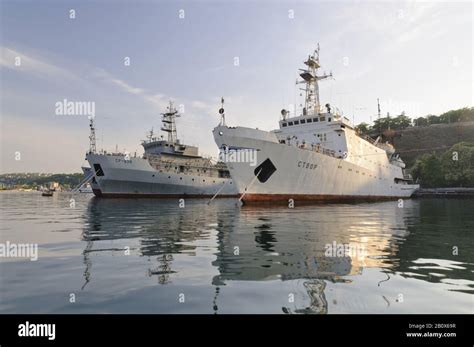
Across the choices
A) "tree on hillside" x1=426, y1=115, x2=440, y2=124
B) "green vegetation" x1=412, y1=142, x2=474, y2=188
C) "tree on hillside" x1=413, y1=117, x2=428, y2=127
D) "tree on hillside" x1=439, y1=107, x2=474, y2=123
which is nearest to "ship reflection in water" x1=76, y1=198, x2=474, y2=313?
"green vegetation" x1=412, y1=142, x2=474, y2=188

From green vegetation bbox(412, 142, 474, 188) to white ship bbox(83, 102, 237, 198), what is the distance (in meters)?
52.2

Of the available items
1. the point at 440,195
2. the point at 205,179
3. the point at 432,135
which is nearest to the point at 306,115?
the point at 205,179

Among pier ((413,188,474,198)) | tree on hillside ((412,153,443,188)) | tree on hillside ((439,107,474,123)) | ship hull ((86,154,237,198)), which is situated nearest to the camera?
ship hull ((86,154,237,198))

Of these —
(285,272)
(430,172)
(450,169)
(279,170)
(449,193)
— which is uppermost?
(450,169)

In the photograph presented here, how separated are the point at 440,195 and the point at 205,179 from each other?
50258mm

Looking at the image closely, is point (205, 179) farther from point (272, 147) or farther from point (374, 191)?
point (272, 147)

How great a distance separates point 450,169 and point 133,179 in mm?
72118

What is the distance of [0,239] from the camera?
1327cm

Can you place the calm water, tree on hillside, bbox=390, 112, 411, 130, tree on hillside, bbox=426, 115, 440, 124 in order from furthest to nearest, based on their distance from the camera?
tree on hillside, bbox=426, 115, 440, 124 < tree on hillside, bbox=390, 112, 411, 130 < the calm water

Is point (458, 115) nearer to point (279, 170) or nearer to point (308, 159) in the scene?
point (308, 159)

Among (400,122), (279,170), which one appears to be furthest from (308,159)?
(400,122)

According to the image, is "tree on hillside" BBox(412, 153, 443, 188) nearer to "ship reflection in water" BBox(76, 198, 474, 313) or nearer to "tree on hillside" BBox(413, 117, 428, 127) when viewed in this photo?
"tree on hillside" BBox(413, 117, 428, 127)

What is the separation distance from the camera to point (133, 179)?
54438 mm

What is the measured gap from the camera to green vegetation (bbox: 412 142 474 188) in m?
72.8
